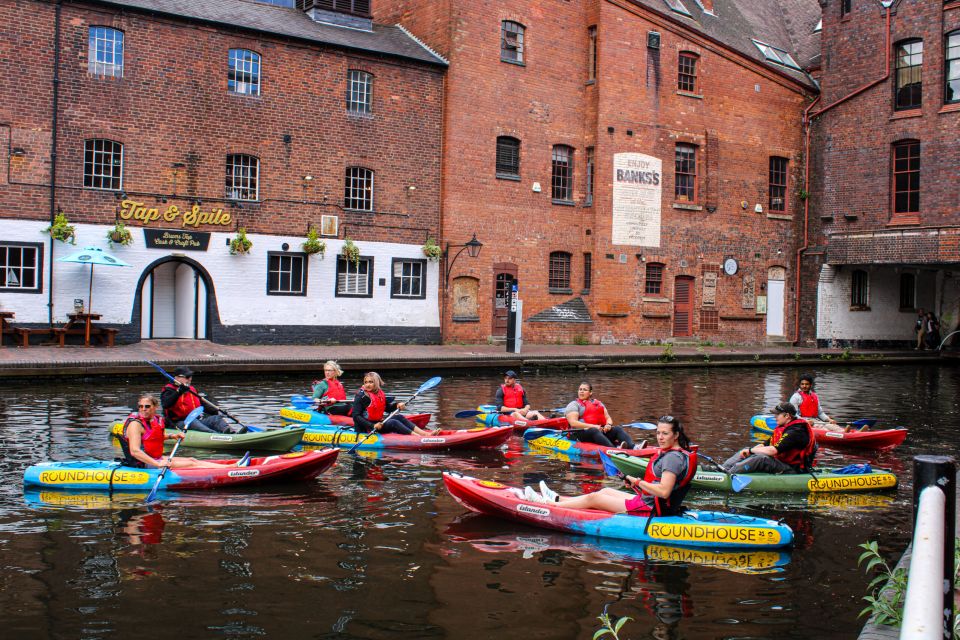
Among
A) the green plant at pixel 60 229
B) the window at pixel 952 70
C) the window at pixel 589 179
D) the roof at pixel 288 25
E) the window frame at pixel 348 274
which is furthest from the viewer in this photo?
the window at pixel 589 179

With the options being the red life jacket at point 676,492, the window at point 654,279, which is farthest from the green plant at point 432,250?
the red life jacket at point 676,492

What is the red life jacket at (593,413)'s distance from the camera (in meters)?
13.2

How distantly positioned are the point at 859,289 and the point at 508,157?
48.5ft

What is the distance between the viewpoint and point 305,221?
25.7 meters

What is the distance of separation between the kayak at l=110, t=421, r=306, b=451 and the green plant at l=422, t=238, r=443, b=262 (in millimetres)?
15184

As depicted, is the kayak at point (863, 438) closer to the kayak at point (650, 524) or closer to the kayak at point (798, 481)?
the kayak at point (798, 481)

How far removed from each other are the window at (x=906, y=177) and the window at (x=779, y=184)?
4.20 meters

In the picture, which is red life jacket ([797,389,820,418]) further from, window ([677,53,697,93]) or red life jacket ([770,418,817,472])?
window ([677,53,697,93])

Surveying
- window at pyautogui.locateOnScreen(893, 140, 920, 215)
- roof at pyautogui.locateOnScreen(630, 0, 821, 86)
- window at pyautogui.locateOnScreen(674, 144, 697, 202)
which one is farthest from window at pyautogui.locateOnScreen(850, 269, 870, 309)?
roof at pyautogui.locateOnScreen(630, 0, 821, 86)

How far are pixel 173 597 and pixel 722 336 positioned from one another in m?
28.8

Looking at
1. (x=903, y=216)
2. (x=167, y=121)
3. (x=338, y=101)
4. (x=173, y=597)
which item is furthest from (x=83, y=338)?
(x=903, y=216)

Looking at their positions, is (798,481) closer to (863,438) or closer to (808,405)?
(863,438)

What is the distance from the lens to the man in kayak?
499 inches

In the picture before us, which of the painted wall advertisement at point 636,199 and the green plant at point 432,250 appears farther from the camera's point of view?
the painted wall advertisement at point 636,199
